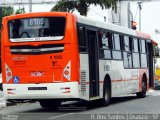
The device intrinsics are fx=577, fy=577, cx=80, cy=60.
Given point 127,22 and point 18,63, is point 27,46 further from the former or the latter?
point 127,22

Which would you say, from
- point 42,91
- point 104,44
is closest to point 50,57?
point 42,91

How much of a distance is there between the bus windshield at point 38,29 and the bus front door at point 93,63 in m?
1.58

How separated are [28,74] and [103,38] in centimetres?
382

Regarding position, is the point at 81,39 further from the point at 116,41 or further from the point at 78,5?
the point at 78,5

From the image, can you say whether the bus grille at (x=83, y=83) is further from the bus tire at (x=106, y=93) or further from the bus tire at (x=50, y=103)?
the bus tire at (x=50, y=103)

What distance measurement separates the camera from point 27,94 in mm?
18969

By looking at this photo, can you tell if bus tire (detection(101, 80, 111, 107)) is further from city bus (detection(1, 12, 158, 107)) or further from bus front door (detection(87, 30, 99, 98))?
bus front door (detection(87, 30, 99, 98))

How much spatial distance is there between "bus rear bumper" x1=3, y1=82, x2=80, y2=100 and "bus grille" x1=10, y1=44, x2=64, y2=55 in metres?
1.08

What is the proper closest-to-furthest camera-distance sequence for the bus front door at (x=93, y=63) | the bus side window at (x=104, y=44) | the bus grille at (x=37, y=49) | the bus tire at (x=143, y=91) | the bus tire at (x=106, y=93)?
the bus grille at (x=37, y=49) < the bus front door at (x=93, y=63) < the bus side window at (x=104, y=44) < the bus tire at (x=106, y=93) < the bus tire at (x=143, y=91)

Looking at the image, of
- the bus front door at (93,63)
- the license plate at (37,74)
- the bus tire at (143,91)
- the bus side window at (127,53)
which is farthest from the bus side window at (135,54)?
the license plate at (37,74)

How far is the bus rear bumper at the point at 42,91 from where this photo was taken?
727 inches

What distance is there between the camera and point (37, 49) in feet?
62.0

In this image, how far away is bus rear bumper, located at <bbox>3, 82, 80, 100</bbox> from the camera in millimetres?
18466

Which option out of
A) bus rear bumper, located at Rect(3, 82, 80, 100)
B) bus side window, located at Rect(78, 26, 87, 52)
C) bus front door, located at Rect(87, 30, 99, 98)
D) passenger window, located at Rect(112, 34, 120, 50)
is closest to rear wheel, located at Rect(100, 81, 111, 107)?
bus front door, located at Rect(87, 30, 99, 98)
